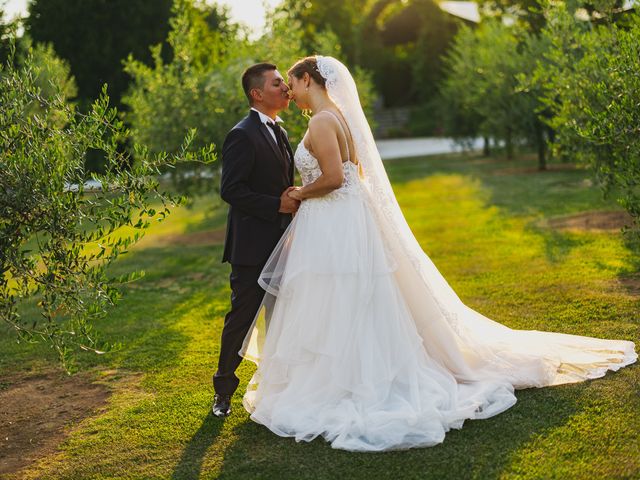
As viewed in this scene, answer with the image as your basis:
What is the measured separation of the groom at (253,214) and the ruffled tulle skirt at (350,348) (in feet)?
0.35

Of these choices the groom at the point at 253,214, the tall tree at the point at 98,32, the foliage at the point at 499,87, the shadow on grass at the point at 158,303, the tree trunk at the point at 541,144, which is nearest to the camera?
the groom at the point at 253,214

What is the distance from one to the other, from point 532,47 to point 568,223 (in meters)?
8.84

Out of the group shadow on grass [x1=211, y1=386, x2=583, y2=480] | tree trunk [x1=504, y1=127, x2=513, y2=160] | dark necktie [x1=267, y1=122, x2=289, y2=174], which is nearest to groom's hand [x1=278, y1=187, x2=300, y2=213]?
dark necktie [x1=267, y1=122, x2=289, y2=174]

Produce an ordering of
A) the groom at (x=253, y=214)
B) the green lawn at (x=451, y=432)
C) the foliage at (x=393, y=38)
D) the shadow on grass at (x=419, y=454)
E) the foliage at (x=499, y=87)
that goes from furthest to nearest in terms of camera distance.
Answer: the foliage at (x=393, y=38)
the foliage at (x=499, y=87)
the groom at (x=253, y=214)
the green lawn at (x=451, y=432)
the shadow on grass at (x=419, y=454)

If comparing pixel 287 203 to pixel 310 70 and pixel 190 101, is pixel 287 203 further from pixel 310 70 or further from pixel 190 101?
pixel 190 101

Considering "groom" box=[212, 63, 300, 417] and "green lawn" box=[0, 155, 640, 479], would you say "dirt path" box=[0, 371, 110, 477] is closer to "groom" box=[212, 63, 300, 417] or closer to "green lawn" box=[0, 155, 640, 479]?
"green lawn" box=[0, 155, 640, 479]

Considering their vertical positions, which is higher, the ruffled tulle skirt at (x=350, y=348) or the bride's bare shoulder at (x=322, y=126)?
the bride's bare shoulder at (x=322, y=126)

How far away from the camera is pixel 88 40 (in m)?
27.2

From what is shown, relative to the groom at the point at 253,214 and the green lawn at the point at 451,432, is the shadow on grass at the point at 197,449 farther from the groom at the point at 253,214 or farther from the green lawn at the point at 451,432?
the groom at the point at 253,214

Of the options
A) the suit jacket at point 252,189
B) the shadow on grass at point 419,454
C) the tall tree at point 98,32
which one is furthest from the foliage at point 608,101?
the tall tree at point 98,32

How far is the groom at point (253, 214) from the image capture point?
16.3 feet

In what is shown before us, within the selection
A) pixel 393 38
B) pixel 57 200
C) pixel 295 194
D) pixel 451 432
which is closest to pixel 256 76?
pixel 295 194

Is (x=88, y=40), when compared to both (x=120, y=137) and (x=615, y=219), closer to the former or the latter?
(x=615, y=219)

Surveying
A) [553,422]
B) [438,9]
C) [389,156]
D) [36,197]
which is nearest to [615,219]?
Answer: [553,422]
